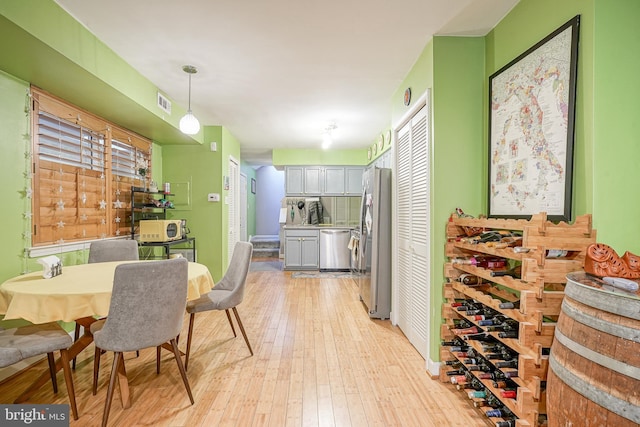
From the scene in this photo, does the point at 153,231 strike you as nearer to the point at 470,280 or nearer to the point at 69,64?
the point at 69,64

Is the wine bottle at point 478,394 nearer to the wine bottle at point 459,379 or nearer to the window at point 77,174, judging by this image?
the wine bottle at point 459,379

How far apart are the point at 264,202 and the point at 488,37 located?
7.77 metres

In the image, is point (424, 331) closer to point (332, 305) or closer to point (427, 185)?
point (427, 185)

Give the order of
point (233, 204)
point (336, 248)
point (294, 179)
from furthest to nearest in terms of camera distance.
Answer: point (294, 179) < point (336, 248) < point (233, 204)

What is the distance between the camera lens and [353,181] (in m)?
6.67

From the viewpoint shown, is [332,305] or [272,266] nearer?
[332,305]

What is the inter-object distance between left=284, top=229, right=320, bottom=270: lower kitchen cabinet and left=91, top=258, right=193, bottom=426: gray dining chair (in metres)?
Answer: 4.45

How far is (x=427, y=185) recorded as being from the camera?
244 cm

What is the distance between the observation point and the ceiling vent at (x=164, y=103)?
3.44 m

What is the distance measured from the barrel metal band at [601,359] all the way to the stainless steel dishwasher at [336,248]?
5109 millimetres

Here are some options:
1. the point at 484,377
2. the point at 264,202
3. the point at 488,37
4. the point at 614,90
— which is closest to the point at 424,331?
the point at 484,377

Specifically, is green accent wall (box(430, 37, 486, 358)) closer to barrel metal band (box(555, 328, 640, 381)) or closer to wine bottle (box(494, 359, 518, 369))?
wine bottle (box(494, 359, 518, 369))

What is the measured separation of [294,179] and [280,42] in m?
4.25

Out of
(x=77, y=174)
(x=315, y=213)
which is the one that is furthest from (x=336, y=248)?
(x=77, y=174)
